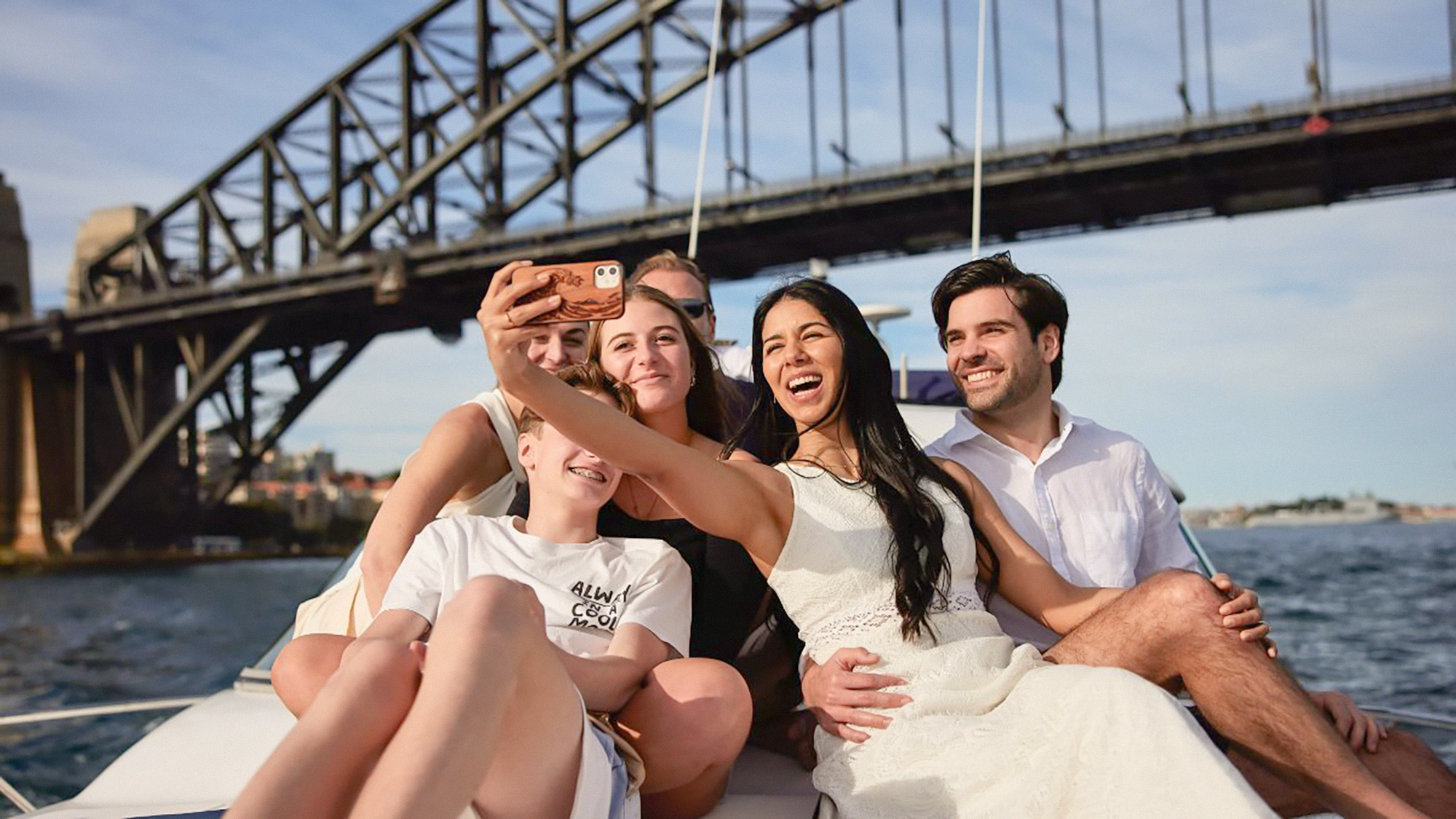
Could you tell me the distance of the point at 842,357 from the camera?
7.18ft

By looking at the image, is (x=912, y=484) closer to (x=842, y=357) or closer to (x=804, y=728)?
(x=842, y=357)

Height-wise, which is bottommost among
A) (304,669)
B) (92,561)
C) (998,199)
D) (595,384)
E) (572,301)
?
(92,561)

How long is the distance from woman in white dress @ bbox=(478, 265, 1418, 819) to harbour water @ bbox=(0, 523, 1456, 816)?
252 cm

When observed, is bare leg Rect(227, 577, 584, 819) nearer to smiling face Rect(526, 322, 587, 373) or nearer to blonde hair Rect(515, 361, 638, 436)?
blonde hair Rect(515, 361, 638, 436)

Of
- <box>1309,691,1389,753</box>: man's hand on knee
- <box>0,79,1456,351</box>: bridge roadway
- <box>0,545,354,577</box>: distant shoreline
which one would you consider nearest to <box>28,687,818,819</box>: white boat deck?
<box>1309,691,1389,753</box>: man's hand on knee

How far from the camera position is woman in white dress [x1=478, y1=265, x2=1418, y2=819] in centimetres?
168

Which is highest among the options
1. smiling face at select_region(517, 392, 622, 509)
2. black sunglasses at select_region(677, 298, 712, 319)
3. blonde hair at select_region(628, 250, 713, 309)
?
blonde hair at select_region(628, 250, 713, 309)

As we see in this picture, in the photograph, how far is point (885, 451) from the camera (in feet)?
7.15

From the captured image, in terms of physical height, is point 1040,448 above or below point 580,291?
below

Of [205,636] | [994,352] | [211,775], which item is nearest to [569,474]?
[211,775]

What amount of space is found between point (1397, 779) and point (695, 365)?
→ 1.52 m

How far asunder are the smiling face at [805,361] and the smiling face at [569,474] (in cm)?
36

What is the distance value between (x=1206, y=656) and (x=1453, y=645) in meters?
11.1

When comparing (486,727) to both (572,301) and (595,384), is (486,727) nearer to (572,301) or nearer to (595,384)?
(572,301)
